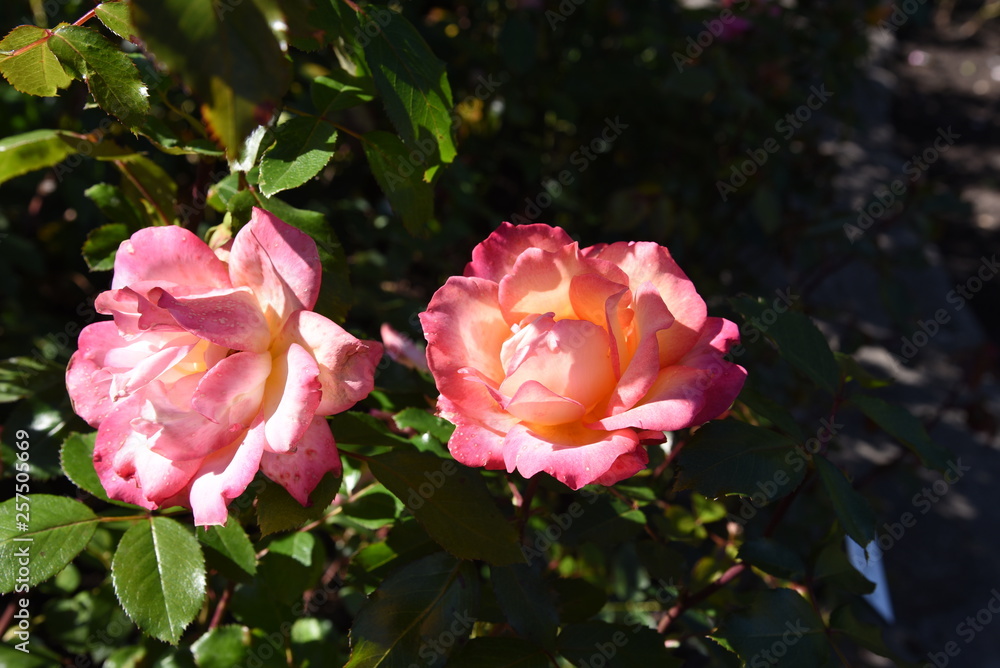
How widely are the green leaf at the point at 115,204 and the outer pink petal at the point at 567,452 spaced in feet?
1.92

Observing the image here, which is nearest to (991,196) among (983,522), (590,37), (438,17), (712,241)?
(983,522)

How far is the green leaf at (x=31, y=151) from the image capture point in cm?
82

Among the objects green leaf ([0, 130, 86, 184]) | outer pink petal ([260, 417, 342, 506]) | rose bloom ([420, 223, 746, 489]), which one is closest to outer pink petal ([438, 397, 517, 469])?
rose bloom ([420, 223, 746, 489])

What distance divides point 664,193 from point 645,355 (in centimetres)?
150

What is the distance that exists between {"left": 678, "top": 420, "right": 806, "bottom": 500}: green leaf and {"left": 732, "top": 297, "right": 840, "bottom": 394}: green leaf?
13cm

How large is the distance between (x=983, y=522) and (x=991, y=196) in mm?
2928

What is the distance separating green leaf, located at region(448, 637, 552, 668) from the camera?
695 millimetres

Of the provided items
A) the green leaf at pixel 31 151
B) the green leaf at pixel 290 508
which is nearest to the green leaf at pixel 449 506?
the green leaf at pixel 290 508

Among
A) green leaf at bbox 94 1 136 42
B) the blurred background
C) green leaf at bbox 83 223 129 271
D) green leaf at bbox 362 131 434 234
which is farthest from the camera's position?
the blurred background

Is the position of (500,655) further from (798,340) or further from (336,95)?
(336,95)

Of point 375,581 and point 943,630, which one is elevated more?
point 375,581

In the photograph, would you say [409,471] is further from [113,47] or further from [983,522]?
[983,522]

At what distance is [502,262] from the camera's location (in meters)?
0.66

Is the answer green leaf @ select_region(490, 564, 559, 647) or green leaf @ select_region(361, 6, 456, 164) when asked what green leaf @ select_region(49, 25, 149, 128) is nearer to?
green leaf @ select_region(361, 6, 456, 164)
